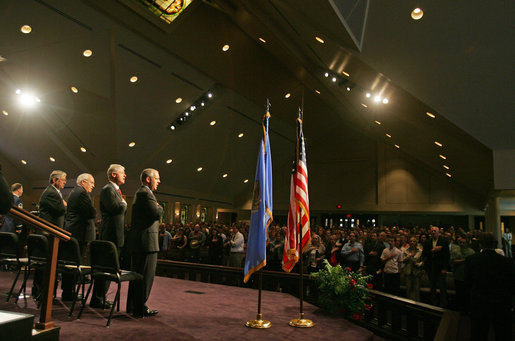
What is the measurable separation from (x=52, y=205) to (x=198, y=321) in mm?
2114

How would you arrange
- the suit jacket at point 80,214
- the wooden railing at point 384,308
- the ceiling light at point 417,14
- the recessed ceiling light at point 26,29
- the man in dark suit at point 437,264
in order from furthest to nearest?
1. the recessed ceiling light at point 26,29
2. the man in dark suit at point 437,264
3. the ceiling light at point 417,14
4. the suit jacket at point 80,214
5. the wooden railing at point 384,308

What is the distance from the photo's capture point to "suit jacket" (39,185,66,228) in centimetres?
415

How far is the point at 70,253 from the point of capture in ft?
12.5

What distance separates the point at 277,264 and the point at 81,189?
16.5 feet

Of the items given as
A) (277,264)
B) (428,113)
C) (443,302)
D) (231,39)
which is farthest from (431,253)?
(231,39)

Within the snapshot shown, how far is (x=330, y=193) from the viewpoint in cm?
1936

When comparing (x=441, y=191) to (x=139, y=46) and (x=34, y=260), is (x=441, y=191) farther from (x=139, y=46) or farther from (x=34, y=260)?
(x=34, y=260)

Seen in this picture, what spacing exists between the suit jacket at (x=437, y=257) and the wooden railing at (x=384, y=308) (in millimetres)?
1849

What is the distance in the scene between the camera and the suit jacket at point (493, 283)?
3498 millimetres

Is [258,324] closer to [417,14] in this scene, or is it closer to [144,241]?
[144,241]

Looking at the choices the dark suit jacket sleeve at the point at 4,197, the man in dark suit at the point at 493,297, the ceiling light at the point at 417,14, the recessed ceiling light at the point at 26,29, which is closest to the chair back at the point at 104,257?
the dark suit jacket sleeve at the point at 4,197

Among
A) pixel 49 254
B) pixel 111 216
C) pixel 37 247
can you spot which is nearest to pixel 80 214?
pixel 111 216

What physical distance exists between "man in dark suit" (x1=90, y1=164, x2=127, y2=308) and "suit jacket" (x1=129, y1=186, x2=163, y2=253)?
0.27 metres

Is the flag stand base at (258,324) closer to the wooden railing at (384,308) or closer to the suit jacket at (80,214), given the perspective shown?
the wooden railing at (384,308)
